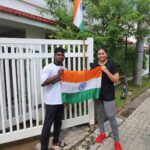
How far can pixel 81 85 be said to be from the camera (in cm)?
429

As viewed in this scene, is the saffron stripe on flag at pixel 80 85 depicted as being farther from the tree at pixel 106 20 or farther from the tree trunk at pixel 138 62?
the tree trunk at pixel 138 62

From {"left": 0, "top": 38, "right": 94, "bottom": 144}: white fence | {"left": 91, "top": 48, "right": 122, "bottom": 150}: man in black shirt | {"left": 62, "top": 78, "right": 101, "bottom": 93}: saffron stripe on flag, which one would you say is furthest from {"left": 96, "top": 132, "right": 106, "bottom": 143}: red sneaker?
{"left": 62, "top": 78, "right": 101, "bottom": 93}: saffron stripe on flag

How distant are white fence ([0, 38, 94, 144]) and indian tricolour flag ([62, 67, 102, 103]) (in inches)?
15.1

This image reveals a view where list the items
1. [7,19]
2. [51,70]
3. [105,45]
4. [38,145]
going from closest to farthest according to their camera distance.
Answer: [51,70] < [38,145] < [7,19] < [105,45]

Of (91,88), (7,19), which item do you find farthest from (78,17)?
(7,19)

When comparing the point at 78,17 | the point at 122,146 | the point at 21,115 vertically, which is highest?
the point at 78,17

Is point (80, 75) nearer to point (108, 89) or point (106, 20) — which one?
point (108, 89)

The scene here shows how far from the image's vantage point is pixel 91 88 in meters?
4.30

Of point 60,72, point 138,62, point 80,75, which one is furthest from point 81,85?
point 138,62

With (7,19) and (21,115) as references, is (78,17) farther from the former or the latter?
(21,115)

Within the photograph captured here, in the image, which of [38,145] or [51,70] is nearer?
[51,70]

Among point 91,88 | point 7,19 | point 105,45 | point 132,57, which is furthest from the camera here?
point 132,57

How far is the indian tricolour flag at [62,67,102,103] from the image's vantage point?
402 centimetres

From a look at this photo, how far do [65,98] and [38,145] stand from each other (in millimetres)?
1036
